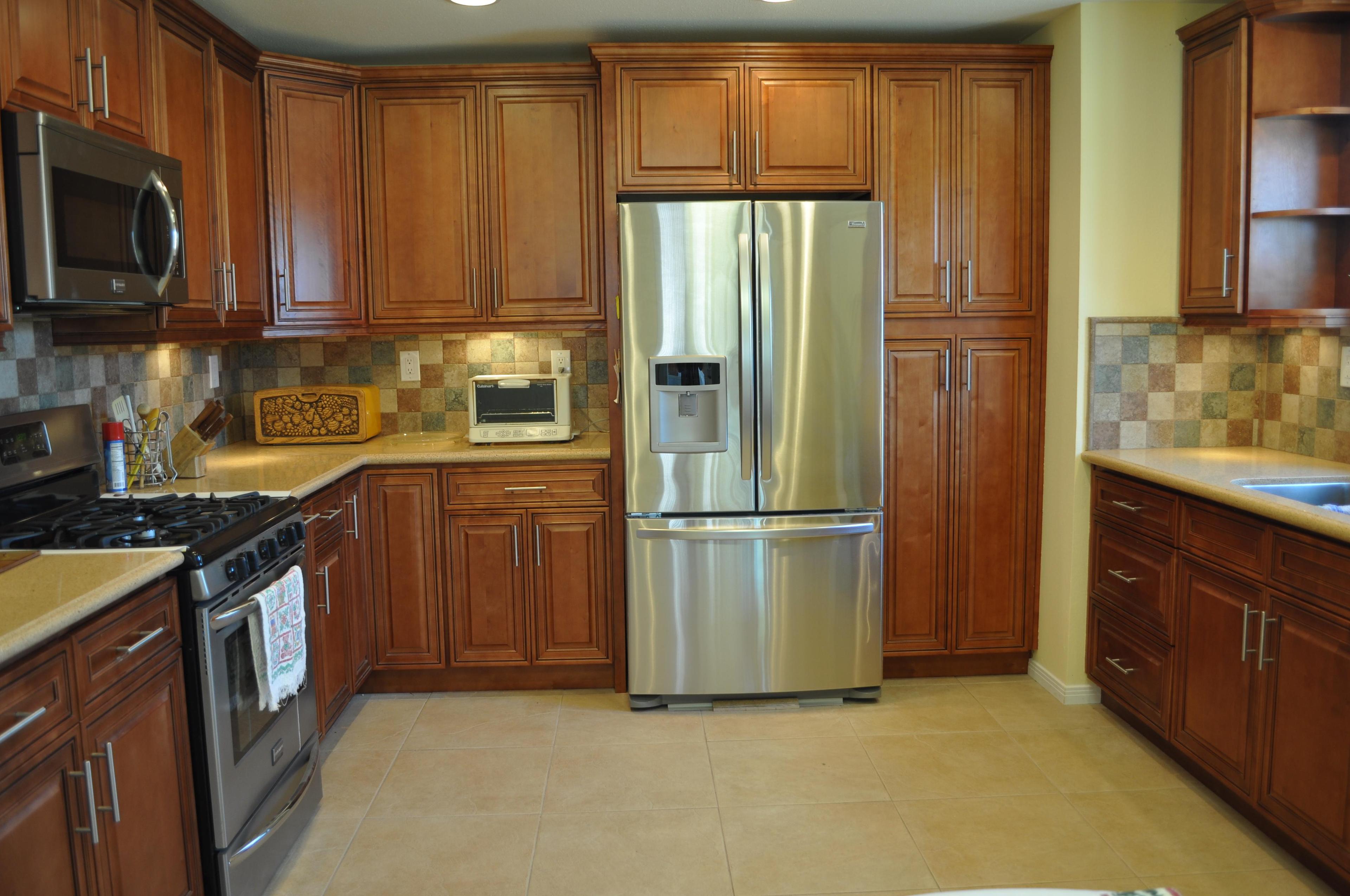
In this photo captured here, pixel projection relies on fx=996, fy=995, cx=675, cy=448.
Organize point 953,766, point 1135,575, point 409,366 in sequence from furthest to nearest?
point 409,366 < point 1135,575 < point 953,766

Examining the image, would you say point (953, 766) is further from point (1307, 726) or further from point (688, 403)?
point (688, 403)

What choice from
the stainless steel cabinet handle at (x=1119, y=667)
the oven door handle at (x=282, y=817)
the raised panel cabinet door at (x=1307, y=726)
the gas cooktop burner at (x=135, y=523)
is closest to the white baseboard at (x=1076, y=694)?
the stainless steel cabinet handle at (x=1119, y=667)

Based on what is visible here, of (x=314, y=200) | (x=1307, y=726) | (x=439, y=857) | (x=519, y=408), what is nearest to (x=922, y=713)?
(x=1307, y=726)

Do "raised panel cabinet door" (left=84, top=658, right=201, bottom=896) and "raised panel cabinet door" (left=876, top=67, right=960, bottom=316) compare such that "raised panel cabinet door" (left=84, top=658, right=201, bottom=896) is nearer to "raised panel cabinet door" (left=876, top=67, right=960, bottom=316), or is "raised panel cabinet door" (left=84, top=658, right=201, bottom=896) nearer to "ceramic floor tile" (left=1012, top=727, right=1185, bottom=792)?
"ceramic floor tile" (left=1012, top=727, right=1185, bottom=792)

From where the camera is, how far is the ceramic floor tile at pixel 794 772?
294cm

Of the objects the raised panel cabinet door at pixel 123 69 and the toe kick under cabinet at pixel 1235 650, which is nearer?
the toe kick under cabinet at pixel 1235 650

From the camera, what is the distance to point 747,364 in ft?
11.4

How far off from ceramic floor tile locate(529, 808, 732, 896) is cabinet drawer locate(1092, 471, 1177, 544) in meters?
1.61

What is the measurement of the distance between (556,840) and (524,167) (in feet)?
8.00

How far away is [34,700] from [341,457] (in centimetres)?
198

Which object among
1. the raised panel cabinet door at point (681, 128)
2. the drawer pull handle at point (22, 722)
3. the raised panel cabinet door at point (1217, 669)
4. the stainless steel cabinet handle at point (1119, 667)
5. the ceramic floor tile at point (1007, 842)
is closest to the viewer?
the drawer pull handle at point (22, 722)

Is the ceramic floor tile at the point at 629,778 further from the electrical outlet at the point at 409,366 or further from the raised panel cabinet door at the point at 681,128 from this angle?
the raised panel cabinet door at the point at 681,128

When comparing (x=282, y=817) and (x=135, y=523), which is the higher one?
→ (x=135, y=523)

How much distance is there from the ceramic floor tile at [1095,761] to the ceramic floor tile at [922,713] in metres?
0.18
